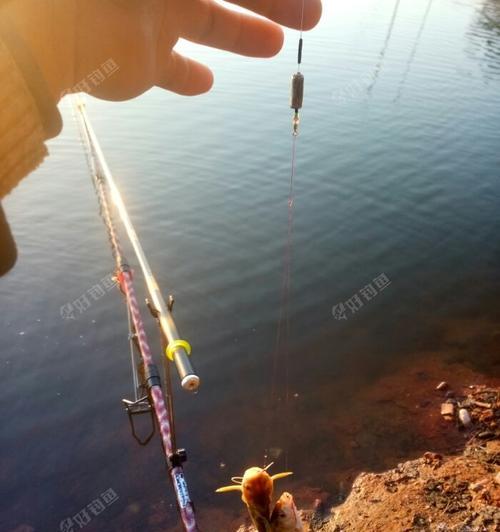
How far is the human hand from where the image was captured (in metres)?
1.52

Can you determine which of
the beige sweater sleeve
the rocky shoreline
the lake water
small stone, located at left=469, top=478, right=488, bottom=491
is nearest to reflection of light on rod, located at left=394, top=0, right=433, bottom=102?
the lake water

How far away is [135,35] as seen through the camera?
5.95 ft

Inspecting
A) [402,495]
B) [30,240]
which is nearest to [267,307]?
[402,495]

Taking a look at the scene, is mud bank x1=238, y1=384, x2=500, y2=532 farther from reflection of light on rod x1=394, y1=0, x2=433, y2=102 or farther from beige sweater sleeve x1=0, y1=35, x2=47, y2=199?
reflection of light on rod x1=394, y1=0, x2=433, y2=102

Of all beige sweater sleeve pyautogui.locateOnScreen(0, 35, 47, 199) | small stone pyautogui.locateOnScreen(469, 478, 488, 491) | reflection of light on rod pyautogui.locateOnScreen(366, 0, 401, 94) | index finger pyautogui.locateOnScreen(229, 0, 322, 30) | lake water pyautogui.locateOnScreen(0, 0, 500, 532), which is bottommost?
lake water pyautogui.locateOnScreen(0, 0, 500, 532)

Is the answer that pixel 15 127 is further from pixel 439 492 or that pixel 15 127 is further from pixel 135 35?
pixel 439 492

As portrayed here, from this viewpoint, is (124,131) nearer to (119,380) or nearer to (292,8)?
(119,380)

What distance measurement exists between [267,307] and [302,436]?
4184 mm

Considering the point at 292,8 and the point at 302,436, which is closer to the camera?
the point at 292,8

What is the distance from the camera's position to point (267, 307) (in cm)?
1301

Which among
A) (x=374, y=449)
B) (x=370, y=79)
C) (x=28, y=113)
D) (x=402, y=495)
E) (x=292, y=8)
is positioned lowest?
(x=374, y=449)

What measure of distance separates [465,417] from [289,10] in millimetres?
9368

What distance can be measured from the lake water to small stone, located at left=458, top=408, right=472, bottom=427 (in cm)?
131

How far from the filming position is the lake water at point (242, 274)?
930 centimetres
